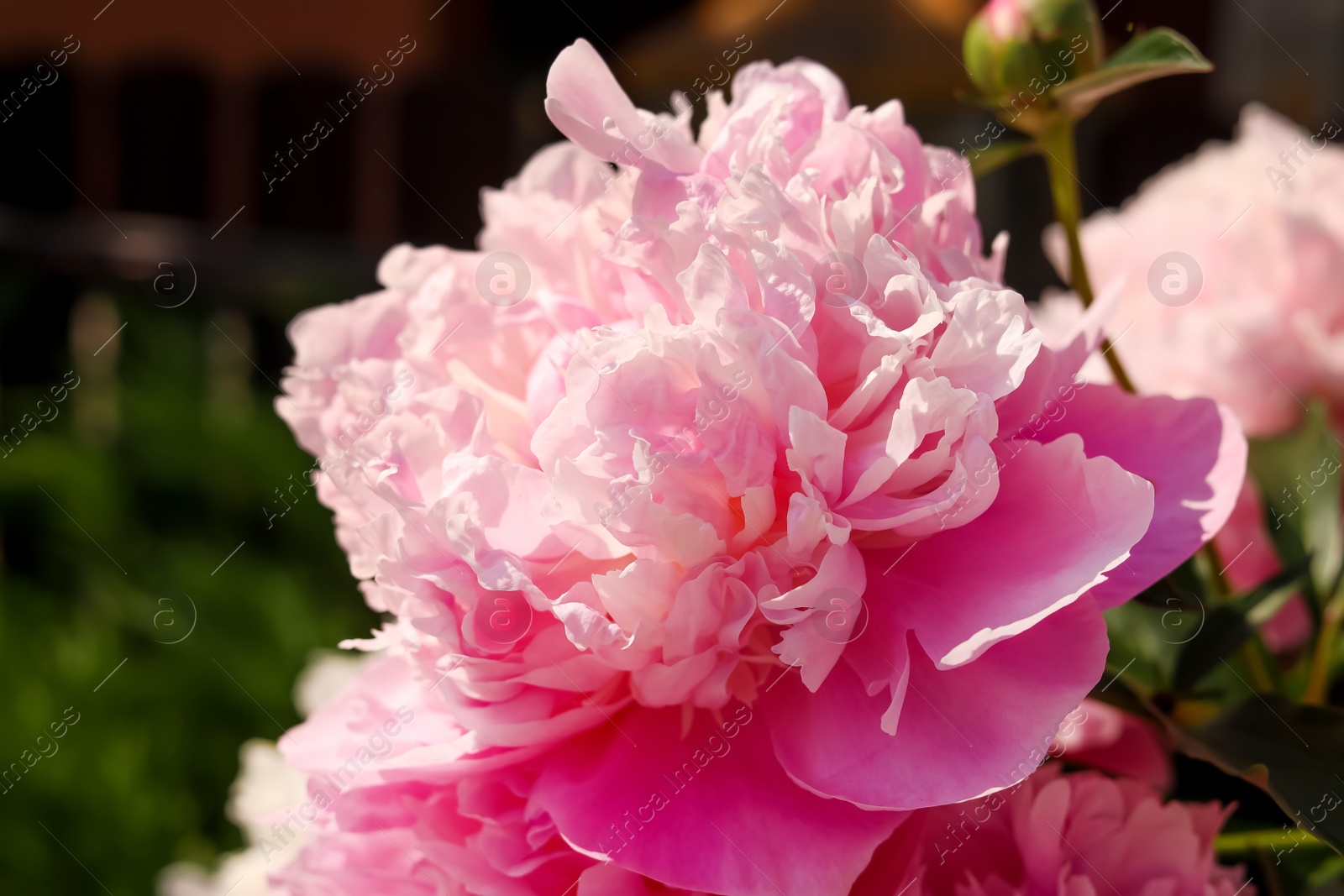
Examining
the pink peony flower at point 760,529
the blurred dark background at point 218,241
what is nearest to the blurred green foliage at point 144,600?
the blurred dark background at point 218,241

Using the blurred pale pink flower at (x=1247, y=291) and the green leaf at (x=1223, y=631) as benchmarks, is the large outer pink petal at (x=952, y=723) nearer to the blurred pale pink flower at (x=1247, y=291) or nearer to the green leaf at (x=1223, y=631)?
the green leaf at (x=1223, y=631)

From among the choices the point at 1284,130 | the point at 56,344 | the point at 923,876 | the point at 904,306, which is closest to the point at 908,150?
the point at 904,306

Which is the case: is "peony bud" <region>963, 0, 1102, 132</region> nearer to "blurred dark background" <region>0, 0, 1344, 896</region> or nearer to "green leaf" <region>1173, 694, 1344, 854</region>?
"green leaf" <region>1173, 694, 1344, 854</region>

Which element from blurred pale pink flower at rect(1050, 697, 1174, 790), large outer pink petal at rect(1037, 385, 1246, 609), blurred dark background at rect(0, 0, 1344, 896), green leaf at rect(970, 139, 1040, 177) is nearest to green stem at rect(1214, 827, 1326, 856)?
blurred pale pink flower at rect(1050, 697, 1174, 790)

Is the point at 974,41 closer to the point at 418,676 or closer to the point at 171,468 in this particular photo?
the point at 418,676

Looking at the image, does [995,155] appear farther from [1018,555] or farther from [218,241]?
[218,241]
